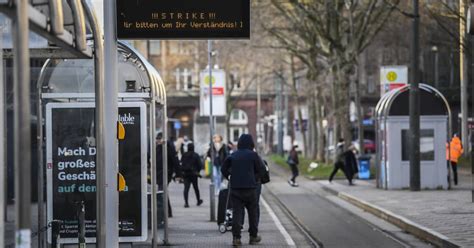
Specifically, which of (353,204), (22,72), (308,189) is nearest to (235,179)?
(22,72)

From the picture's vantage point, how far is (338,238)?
53.3 feet

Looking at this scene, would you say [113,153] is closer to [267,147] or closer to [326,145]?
[326,145]

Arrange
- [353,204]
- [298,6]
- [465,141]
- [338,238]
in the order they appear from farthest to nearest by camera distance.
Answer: [465,141], [298,6], [353,204], [338,238]

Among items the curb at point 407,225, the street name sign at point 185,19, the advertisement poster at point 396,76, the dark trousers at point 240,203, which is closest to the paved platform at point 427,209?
the curb at point 407,225

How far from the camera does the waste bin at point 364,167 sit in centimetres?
3747

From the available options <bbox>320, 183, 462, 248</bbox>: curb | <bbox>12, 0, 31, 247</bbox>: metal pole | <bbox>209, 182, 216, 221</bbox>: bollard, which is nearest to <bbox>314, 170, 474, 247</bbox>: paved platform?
<bbox>320, 183, 462, 248</bbox>: curb

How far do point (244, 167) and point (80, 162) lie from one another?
3036 millimetres

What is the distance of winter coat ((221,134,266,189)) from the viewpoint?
1409cm

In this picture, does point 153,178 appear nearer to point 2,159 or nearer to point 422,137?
point 2,159

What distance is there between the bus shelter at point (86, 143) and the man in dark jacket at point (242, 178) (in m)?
1.78

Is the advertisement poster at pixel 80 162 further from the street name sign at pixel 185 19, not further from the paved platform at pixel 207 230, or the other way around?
the street name sign at pixel 185 19

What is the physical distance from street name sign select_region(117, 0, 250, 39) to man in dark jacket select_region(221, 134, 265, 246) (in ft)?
14.5

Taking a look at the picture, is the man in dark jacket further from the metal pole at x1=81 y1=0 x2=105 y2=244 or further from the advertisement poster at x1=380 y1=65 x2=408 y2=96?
the advertisement poster at x1=380 y1=65 x2=408 y2=96

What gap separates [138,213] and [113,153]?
9.07 feet
